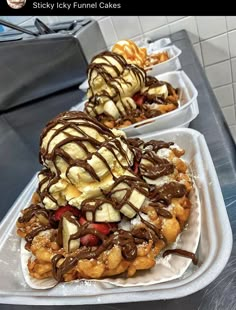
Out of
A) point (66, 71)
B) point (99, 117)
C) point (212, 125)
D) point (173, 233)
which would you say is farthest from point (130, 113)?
point (66, 71)

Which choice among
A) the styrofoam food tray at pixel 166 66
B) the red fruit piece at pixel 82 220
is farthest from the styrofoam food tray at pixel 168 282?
the styrofoam food tray at pixel 166 66

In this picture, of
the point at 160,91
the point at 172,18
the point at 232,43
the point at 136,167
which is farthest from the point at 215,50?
the point at 136,167

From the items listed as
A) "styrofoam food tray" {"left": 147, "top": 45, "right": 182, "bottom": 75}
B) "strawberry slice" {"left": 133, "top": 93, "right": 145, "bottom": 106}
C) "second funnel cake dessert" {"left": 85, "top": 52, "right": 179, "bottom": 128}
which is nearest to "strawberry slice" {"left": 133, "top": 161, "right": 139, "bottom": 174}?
"second funnel cake dessert" {"left": 85, "top": 52, "right": 179, "bottom": 128}

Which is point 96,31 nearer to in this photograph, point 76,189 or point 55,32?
point 55,32

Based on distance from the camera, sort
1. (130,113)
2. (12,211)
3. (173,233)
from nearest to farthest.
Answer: (173,233)
(12,211)
(130,113)

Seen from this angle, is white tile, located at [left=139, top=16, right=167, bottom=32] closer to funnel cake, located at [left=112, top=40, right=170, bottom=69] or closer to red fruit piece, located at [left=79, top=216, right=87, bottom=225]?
funnel cake, located at [left=112, top=40, right=170, bottom=69]

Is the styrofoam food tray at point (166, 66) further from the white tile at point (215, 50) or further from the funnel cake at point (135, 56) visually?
the white tile at point (215, 50)
